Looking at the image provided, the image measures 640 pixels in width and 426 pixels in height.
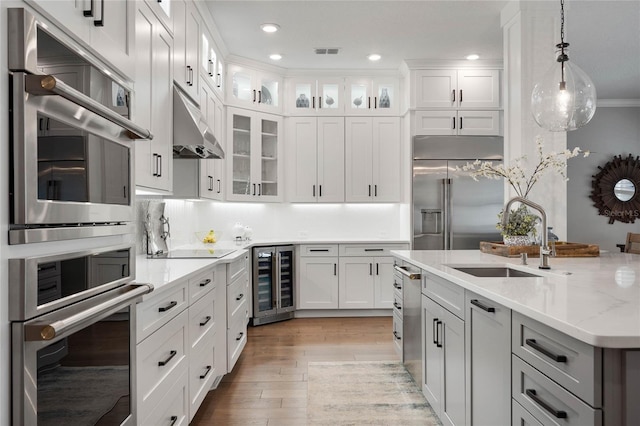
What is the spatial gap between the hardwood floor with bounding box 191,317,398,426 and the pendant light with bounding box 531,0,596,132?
2.29 metres

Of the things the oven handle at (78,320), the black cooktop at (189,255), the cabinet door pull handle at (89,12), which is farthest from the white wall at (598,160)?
the cabinet door pull handle at (89,12)

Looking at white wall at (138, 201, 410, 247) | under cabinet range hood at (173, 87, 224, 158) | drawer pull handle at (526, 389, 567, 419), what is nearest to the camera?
drawer pull handle at (526, 389, 567, 419)

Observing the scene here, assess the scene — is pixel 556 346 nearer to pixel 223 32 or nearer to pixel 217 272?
pixel 217 272

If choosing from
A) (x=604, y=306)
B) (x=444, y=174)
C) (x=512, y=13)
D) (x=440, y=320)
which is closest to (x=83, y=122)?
(x=604, y=306)

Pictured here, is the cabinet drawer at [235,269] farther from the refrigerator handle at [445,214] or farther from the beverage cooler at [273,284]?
the refrigerator handle at [445,214]

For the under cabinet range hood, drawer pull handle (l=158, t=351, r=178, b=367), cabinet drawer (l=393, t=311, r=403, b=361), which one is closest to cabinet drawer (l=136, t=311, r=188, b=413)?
drawer pull handle (l=158, t=351, r=178, b=367)

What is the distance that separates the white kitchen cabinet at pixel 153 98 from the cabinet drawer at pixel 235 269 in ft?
2.66

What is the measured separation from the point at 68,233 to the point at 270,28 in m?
3.59

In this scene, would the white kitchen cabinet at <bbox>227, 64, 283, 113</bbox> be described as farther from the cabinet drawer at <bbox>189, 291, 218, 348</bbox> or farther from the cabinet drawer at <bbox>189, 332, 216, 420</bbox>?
the cabinet drawer at <bbox>189, 332, 216, 420</bbox>

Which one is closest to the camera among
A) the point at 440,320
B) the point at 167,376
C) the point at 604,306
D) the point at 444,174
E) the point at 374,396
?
the point at 604,306

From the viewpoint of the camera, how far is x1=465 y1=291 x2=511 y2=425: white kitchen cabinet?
5.49 ft

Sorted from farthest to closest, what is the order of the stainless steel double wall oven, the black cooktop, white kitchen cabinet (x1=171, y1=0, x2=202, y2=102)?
the black cooktop, white kitchen cabinet (x1=171, y1=0, x2=202, y2=102), the stainless steel double wall oven

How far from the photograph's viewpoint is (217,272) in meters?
3.17

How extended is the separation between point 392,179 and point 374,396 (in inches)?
122
